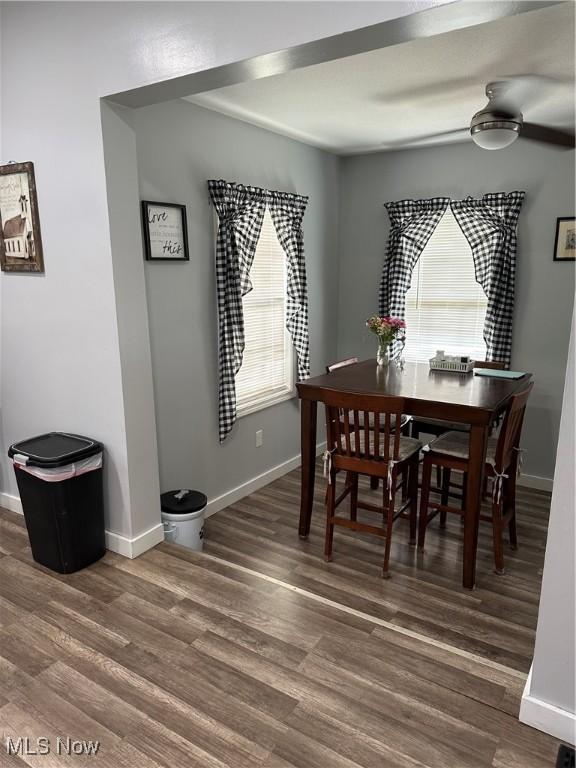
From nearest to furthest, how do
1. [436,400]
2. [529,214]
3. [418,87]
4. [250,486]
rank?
[436,400], [418,87], [529,214], [250,486]

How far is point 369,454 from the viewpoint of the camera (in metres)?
2.88

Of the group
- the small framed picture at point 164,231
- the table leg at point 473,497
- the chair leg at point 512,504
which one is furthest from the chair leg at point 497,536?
the small framed picture at point 164,231

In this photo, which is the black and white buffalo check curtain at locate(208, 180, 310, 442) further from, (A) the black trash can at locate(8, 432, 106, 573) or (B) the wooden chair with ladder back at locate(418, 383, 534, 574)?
(B) the wooden chair with ladder back at locate(418, 383, 534, 574)

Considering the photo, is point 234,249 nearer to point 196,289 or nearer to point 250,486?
point 196,289

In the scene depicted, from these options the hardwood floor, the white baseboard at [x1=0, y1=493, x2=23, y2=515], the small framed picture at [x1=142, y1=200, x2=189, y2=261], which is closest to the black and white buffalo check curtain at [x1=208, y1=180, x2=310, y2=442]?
the small framed picture at [x1=142, y1=200, x2=189, y2=261]

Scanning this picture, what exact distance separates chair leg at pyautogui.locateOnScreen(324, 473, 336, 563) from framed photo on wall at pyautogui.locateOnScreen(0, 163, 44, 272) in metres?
1.93

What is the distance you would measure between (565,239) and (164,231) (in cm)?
283

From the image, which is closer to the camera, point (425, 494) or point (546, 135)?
point (546, 135)

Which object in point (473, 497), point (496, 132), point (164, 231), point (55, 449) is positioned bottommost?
point (473, 497)

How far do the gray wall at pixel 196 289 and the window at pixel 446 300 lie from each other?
1184 mm

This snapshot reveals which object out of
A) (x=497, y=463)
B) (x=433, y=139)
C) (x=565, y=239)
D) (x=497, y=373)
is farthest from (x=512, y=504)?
(x=433, y=139)

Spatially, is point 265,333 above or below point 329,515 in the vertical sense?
above

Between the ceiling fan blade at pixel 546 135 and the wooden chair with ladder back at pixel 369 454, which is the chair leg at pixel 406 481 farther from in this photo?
the ceiling fan blade at pixel 546 135

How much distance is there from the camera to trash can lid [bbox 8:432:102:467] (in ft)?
8.21
